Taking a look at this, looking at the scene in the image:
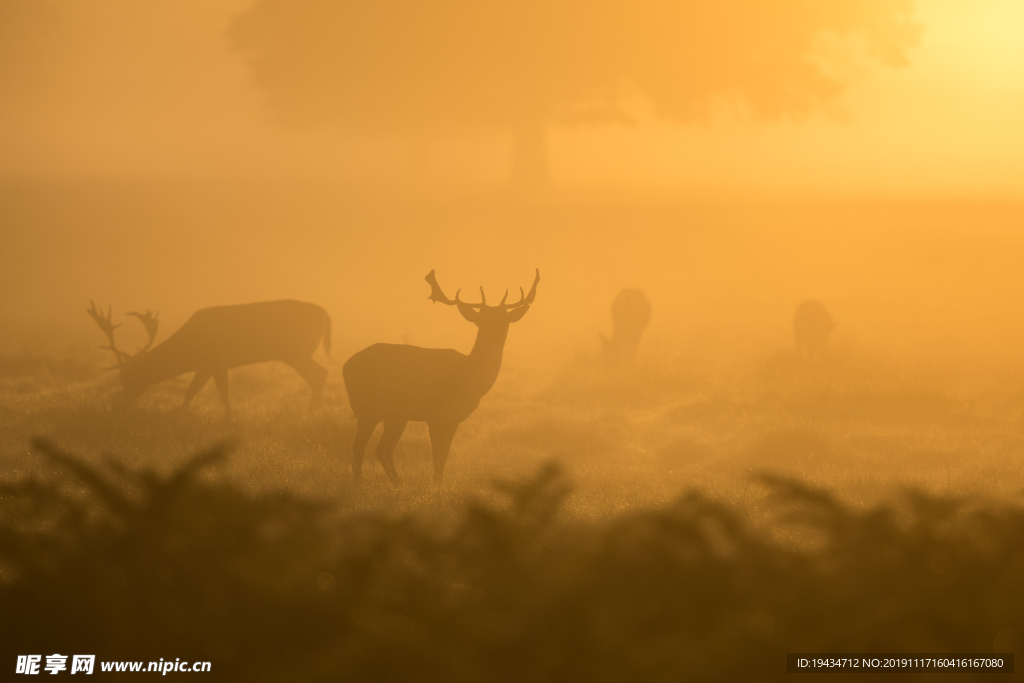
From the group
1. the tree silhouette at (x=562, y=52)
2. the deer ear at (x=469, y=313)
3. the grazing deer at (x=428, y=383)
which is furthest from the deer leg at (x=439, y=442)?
the tree silhouette at (x=562, y=52)

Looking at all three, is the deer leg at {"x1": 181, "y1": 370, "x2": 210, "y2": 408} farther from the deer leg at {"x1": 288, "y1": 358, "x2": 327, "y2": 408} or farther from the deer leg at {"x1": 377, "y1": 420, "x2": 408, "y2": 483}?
the deer leg at {"x1": 377, "y1": 420, "x2": 408, "y2": 483}

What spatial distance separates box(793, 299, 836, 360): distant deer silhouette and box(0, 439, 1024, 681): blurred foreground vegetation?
40.7 feet

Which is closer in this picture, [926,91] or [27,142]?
[926,91]

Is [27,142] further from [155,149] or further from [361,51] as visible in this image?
[361,51]

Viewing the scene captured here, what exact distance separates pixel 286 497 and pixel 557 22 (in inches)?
1250

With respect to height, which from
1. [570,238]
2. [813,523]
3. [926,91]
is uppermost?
[926,91]

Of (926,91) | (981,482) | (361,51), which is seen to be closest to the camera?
(981,482)

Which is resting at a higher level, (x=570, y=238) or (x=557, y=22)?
(x=557, y=22)

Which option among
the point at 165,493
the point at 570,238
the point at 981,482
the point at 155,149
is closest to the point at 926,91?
the point at 570,238

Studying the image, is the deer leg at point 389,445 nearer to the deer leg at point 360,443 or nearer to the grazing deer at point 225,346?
the deer leg at point 360,443

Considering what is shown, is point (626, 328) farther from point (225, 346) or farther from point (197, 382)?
point (197, 382)

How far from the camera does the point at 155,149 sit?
133 ft

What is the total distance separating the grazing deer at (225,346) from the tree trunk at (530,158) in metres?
22.7

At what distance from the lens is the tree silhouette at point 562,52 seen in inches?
1169
